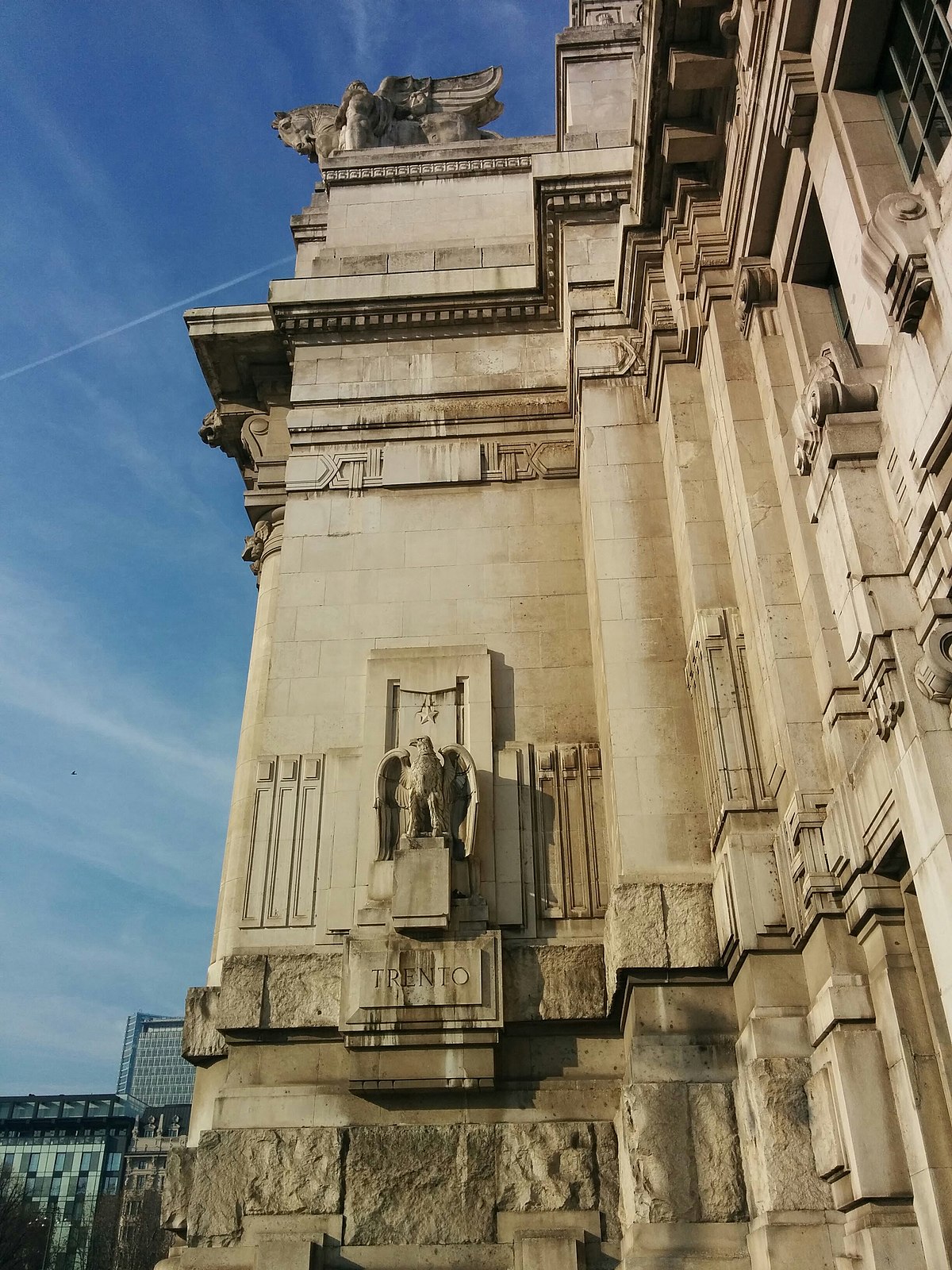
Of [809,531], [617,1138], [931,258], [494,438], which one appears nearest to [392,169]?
[494,438]

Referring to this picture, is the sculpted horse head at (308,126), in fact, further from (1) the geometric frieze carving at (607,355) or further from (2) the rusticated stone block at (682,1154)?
(2) the rusticated stone block at (682,1154)

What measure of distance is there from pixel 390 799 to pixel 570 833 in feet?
8.15

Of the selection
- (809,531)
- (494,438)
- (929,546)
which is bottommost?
(929,546)

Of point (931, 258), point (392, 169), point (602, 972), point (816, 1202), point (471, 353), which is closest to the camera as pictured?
point (931, 258)

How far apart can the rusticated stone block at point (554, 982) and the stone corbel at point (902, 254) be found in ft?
27.8

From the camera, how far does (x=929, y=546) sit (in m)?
9.47

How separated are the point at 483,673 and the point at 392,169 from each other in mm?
13246

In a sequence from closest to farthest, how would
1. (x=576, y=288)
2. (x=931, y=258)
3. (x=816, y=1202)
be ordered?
(x=931, y=258) → (x=816, y=1202) → (x=576, y=288)

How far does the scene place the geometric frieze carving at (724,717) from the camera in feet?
41.9

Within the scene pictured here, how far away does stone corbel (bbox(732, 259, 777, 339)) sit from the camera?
14352 millimetres

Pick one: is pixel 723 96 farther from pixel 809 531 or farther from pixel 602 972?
pixel 602 972

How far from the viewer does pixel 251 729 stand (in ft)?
60.2

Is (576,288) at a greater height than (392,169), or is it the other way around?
(392,169)

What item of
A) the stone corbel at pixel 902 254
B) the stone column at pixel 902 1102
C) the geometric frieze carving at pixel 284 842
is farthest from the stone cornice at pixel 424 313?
the stone column at pixel 902 1102
